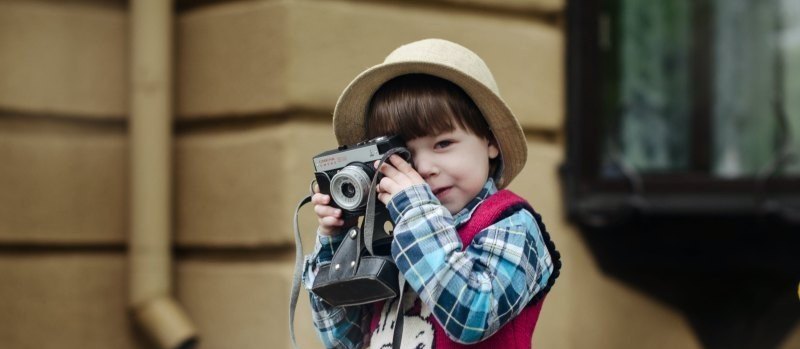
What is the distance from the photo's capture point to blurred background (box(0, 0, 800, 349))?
3609mm

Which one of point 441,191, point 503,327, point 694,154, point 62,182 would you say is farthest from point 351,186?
point 694,154

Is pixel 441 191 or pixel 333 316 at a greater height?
pixel 441 191

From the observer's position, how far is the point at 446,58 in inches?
71.2

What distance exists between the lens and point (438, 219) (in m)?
1.66

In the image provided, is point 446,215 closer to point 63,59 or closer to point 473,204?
point 473,204

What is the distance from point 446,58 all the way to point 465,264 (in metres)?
0.40

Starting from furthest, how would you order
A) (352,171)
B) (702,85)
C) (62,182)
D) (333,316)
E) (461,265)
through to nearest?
(702,85) → (62,182) → (333,316) → (352,171) → (461,265)

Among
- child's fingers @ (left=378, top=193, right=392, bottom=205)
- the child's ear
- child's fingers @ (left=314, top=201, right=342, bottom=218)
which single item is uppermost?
the child's ear

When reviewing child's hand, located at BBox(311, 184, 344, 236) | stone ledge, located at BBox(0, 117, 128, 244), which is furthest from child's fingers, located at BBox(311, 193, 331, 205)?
stone ledge, located at BBox(0, 117, 128, 244)

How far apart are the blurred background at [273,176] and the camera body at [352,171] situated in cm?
174

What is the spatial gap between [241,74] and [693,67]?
2037 millimetres

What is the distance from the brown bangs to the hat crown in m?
0.05

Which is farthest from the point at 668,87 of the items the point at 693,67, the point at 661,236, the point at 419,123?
the point at 419,123

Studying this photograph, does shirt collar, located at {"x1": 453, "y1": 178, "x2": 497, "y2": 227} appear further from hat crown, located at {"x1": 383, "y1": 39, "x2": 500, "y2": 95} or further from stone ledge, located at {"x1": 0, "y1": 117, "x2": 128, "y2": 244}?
stone ledge, located at {"x1": 0, "y1": 117, "x2": 128, "y2": 244}
